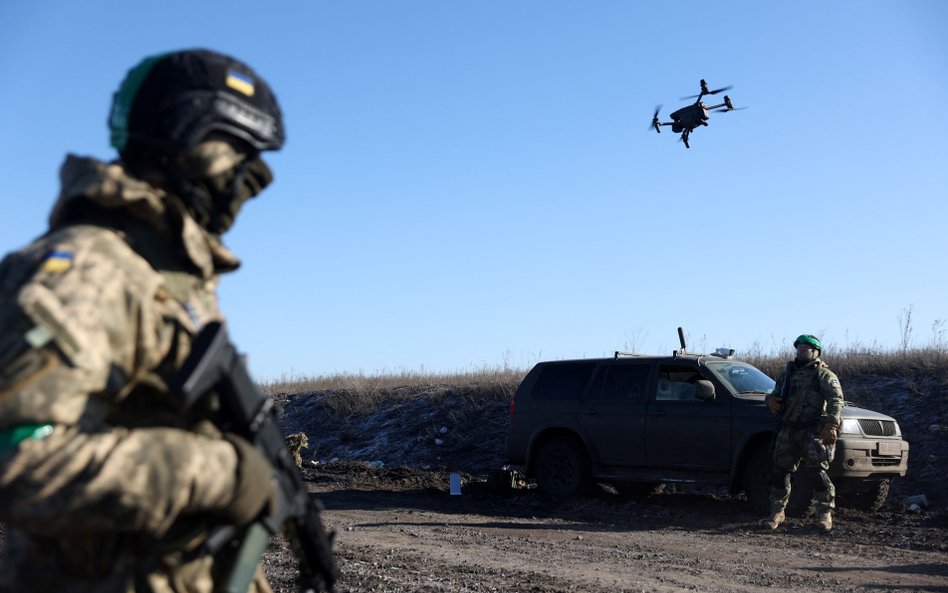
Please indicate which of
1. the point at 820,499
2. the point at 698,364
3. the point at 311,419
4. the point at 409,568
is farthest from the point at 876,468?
the point at 311,419

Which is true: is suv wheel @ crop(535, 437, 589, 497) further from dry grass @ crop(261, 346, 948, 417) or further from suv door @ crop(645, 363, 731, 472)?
dry grass @ crop(261, 346, 948, 417)

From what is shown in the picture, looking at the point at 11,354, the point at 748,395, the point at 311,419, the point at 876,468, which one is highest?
the point at 11,354

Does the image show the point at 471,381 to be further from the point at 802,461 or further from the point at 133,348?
the point at 133,348

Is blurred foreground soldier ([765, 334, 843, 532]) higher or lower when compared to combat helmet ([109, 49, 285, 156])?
lower

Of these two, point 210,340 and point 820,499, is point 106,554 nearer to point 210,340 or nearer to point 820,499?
point 210,340

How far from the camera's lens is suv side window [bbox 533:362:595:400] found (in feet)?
44.0

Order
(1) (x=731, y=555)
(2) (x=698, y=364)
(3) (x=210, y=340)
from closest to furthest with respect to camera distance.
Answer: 1. (3) (x=210, y=340)
2. (1) (x=731, y=555)
3. (2) (x=698, y=364)

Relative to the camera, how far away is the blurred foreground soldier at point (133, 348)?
5.92ft

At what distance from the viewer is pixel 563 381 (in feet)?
44.4

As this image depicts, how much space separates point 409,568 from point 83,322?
654 cm

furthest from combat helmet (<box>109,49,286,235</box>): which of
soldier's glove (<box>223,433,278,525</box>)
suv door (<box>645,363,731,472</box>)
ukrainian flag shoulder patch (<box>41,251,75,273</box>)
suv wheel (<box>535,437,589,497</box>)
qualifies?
suv wheel (<box>535,437,589,497</box>)

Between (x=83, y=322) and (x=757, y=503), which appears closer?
(x=83, y=322)

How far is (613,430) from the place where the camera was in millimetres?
12836

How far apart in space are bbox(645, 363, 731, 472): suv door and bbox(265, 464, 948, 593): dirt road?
2.39 ft
